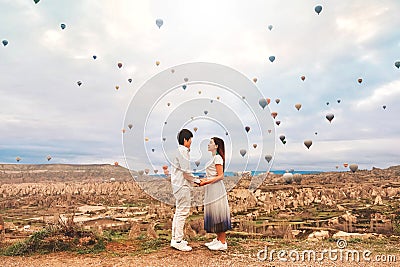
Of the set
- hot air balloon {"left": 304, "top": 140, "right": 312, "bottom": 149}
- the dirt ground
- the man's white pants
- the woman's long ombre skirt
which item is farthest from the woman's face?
hot air balloon {"left": 304, "top": 140, "right": 312, "bottom": 149}

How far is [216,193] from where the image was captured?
10.1 metres

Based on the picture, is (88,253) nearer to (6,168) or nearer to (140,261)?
(140,261)

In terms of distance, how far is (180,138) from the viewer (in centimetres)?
1008

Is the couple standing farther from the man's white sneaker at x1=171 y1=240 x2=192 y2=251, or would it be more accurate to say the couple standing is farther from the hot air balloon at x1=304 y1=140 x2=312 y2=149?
the hot air balloon at x1=304 y1=140 x2=312 y2=149

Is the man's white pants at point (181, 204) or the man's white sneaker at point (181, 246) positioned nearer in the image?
the man's white pants at point (181, 204)

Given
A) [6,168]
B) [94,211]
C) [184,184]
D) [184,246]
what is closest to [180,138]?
[184,184]

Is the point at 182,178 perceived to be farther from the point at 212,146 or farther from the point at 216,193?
the point at 212,146

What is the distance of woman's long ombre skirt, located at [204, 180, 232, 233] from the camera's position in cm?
1016

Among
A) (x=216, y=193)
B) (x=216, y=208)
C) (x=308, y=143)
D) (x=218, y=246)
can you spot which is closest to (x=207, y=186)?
(x=216, y=193)

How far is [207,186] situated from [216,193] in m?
0.33

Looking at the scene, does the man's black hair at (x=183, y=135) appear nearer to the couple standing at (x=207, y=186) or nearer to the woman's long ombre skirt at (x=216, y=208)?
the couple standing at (x=207, y=186)

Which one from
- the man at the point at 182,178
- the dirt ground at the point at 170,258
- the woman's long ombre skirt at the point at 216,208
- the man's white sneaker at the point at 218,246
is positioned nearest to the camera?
the dirt ground at the point at 170,258

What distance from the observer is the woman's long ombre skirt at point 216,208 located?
33.3 feet

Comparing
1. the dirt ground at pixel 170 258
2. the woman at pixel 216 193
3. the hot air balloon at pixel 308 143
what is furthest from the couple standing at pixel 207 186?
the hot air balloon at pixel 308 143
